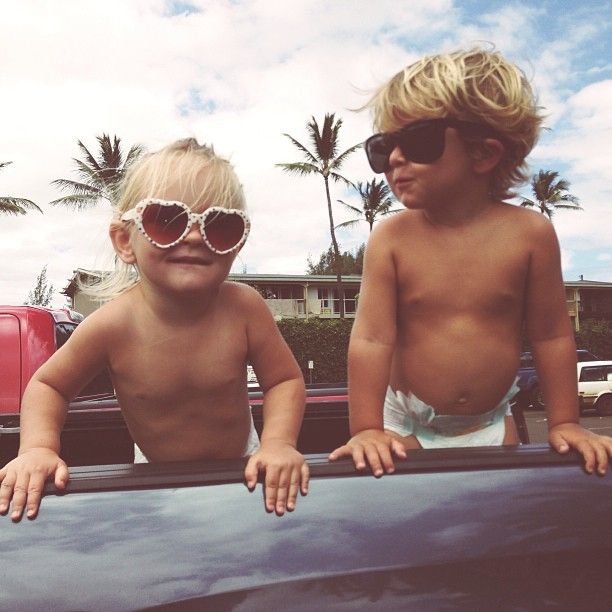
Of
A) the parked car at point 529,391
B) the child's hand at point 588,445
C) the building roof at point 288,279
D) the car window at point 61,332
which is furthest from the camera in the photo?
the building roof at point 288,279

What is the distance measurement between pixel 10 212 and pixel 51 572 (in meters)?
29.4

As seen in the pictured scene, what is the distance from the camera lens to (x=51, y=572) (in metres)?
0.99

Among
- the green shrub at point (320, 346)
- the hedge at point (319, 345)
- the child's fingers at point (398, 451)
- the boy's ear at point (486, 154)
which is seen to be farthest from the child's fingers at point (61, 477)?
the green shrub at point (320, 346)

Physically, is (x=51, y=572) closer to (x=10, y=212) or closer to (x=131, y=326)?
(x=131, y=326)

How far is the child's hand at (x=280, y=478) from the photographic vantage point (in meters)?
1.07

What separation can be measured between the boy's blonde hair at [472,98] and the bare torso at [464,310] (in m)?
0.22

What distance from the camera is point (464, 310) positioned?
1739 millimetres

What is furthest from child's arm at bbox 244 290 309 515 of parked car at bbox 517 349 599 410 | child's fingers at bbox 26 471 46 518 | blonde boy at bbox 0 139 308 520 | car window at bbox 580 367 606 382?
car window at bbox 580 367 606 382

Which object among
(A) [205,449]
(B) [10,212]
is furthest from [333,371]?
(A) [205,449]

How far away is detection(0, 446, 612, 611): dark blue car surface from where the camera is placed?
982 mm

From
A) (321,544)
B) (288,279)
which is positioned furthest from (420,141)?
(288,279)

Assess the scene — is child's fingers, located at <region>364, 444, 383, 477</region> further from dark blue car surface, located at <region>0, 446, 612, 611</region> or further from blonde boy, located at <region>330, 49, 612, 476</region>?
blonde boy, located at <region>330, 49, 612, 476</region>

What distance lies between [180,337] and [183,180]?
1.26 feet

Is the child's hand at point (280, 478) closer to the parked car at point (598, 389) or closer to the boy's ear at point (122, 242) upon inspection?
the boy's ear at point (122, 242)
